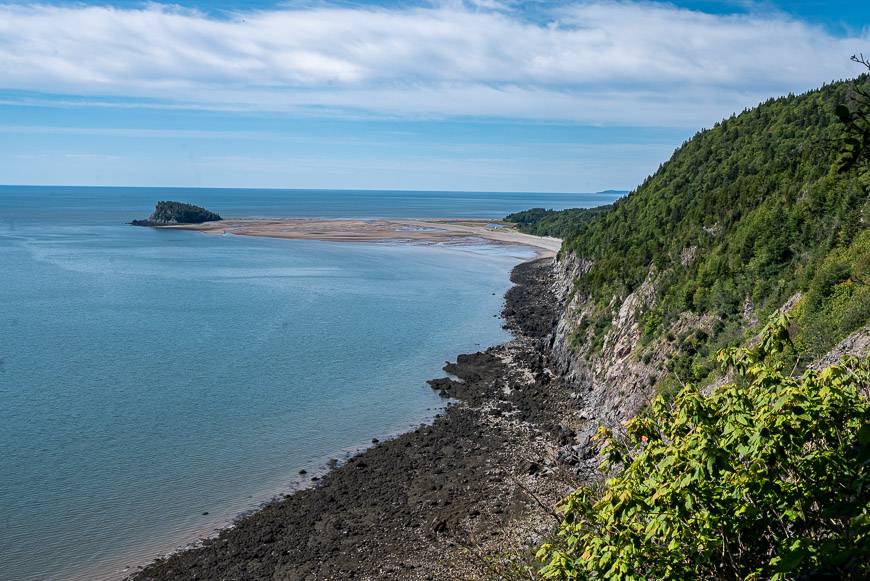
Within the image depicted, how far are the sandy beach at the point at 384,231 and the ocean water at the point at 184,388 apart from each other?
5583cm

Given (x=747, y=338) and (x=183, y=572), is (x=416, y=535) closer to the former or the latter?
(x=183, y=572)

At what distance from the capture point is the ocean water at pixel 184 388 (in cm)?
2528

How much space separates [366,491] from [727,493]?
2188cm

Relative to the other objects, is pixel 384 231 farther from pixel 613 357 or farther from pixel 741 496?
pixel 741 496

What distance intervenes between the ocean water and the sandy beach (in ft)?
183

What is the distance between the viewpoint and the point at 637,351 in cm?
3275

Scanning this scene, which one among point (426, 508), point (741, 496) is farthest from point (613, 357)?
point (741, 496)

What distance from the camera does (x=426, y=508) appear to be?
24.9 metres

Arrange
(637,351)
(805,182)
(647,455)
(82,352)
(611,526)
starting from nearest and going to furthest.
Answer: (611,526) < (647,455) < (805,182) < (637,351) < (82,352)

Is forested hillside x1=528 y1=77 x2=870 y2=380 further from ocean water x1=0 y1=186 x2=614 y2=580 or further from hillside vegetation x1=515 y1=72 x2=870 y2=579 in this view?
ocean water x1=0 y1=186 x2=614 y2=580

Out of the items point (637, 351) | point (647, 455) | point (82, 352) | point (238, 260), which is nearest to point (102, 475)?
point (82, 352)

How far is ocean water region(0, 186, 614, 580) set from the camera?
2528cm

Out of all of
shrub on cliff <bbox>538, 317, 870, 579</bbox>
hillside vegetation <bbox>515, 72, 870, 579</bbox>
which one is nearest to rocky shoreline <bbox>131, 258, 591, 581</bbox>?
hillside vegetation <bbox>515, 72, 870, 579</bbox>

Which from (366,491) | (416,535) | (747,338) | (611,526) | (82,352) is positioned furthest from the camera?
(82,352)
